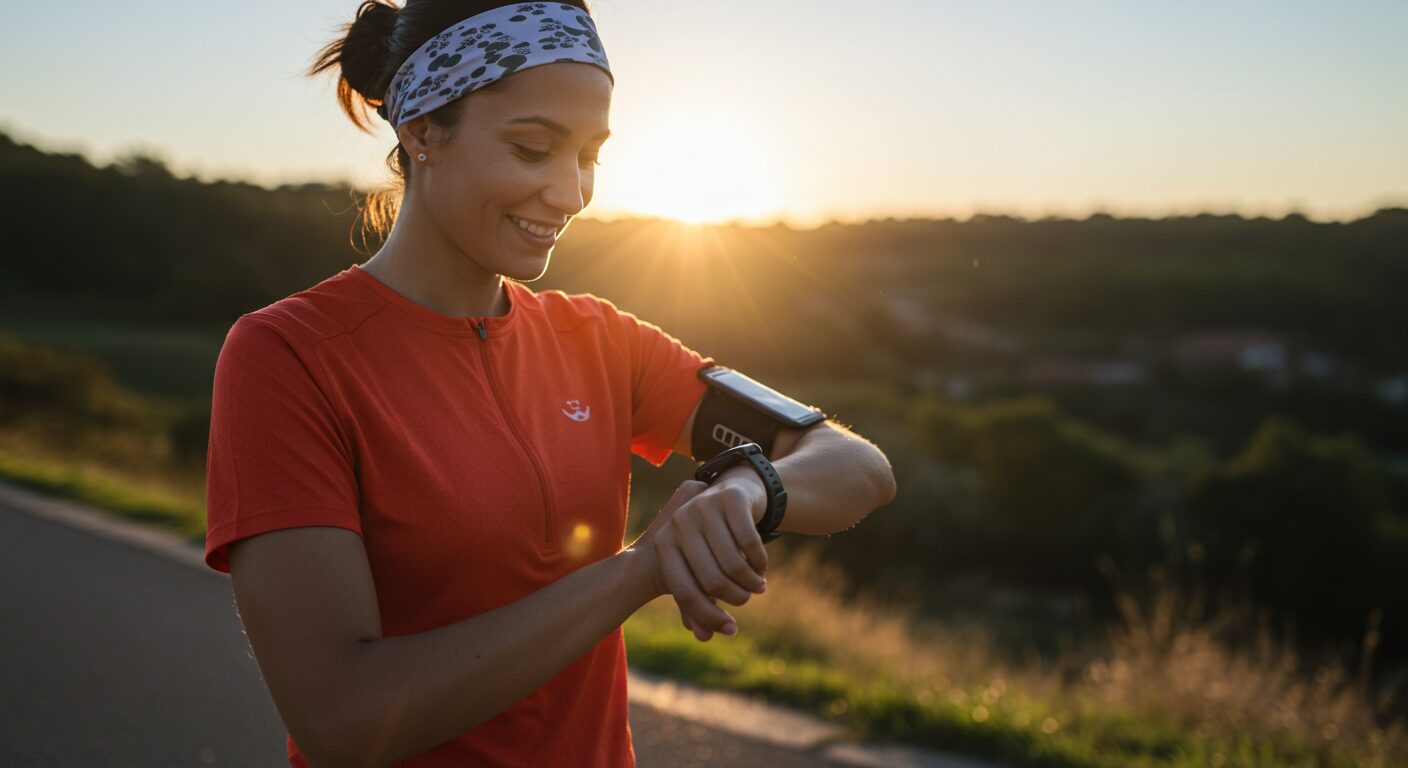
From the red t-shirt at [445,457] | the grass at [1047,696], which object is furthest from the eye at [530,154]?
the grass at [1047,696]

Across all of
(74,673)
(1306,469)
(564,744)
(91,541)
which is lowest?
(1306,469)

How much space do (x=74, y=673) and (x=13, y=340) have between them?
27.1 m

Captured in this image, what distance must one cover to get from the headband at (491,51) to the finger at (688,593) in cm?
76

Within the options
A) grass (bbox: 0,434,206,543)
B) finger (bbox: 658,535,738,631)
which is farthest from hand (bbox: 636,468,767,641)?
grass (bbox: 0,434,206,543)

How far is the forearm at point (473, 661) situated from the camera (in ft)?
3.53

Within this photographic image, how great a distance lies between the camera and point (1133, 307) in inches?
3602

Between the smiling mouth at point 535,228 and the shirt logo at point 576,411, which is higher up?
the smiling mouth at point 535,228

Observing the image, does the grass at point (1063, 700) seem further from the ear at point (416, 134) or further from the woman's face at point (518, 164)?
the ear at point (416, 134)

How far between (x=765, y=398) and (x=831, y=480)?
24 cm

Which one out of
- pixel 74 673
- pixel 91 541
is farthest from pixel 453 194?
pixel 91 541

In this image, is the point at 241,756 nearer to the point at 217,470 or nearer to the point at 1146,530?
the point at 217,470

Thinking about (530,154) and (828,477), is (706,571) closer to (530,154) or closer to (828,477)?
(828,477)

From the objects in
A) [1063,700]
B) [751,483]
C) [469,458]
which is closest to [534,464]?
[469,458]

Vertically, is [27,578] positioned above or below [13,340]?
above
